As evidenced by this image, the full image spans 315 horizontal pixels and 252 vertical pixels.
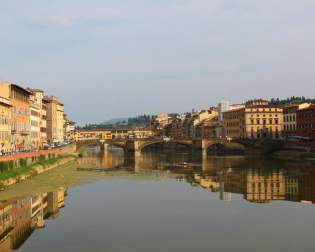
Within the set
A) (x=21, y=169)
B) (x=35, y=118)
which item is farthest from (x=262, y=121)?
(x=21, y=169)

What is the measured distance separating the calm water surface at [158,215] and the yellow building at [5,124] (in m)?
9.67

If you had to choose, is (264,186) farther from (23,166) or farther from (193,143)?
(193,143)

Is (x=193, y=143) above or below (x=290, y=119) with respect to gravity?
below

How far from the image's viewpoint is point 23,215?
34.6 meters

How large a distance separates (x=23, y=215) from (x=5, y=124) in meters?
32.7

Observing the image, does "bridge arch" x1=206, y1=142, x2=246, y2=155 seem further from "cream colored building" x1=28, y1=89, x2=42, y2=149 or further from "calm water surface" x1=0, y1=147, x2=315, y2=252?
"calm water surface" x1=0, y1=147, x2=315, y2=252

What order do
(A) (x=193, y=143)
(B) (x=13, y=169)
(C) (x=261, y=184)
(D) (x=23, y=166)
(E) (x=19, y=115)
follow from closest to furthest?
1. (B) (x=13, y=169)
2. (C) (x=261, y=184)
3. (D) (x=23, y=166)
4. (E) (x=19, y=115)
5. (A) (x=193, y=143)

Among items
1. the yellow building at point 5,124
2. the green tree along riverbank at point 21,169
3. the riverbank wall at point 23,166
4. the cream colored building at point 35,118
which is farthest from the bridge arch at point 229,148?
the yellow building at point 5,124

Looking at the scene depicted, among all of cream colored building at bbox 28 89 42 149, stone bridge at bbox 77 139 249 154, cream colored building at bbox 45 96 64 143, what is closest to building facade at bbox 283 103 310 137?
stone bridge at bbox 77 139 249 154

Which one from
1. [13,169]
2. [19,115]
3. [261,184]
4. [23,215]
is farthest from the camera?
[19,115]

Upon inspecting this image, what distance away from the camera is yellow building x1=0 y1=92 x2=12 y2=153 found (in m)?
62.7

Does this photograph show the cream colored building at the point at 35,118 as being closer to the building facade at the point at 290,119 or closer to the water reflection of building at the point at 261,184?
the water reflection of building at the point at 261,184

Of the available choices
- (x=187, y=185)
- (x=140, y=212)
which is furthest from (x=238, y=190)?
(x=140, y=212)

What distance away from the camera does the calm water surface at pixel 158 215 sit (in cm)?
2700
